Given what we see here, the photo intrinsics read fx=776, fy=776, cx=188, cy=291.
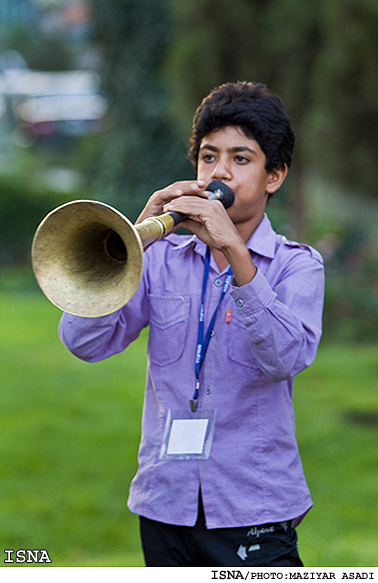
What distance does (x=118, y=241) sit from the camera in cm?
225

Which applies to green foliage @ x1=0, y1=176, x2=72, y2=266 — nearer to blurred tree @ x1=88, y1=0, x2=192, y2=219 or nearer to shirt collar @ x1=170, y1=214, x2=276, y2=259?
blurred tree @ x1=88, y1=0, x2=192, y2=219

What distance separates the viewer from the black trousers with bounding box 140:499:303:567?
2221mm

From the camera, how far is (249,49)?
809 cm

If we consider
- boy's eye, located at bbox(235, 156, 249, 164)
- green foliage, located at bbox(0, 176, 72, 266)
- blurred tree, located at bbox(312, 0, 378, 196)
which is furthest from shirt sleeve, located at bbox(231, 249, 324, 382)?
green foliage, located at bbox(0, 176, 72, 266)

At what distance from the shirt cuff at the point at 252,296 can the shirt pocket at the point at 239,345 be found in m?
0.21

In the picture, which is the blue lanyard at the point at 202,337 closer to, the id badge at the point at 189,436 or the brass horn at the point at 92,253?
the id badge at the point at 189,436

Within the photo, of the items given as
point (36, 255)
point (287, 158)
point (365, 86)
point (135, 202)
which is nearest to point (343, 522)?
point (287, 158)

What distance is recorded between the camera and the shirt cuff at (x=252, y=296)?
2.03 m

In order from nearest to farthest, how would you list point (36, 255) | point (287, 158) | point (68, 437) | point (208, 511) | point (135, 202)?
point (36, 255) < point (208, 511) < point (287, 158) < point (68, 437) < point (135, 202)

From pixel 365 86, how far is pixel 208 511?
207 inches

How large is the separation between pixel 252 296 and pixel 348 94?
17.4ft

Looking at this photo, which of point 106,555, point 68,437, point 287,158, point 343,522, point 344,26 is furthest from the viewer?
point 344,26

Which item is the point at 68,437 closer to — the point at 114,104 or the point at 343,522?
the point at 343,522

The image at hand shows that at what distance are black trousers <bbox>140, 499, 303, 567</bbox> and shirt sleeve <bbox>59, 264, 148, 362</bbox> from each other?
0.54 meters
